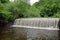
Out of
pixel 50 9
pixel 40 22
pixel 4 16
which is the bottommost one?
pixel 40 22

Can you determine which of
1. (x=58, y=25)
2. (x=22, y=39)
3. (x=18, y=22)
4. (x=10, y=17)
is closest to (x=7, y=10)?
(x=10, y=17)

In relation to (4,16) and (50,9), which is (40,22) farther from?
(50,9)

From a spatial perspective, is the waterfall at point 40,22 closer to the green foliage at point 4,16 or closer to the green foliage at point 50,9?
the green foliage at point 4,16

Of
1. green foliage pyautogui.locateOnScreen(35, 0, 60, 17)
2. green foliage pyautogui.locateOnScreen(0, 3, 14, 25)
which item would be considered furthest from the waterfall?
green foliage pyautogui.locateOnScreen(35, 0, 60, 17)

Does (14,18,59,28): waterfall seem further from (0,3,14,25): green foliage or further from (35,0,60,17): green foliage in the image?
(35,0,60,17): green foliage

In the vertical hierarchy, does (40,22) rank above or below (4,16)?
below

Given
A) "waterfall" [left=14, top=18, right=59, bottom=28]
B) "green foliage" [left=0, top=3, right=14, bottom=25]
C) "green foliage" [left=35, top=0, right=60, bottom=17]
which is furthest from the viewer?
"green foliage" [left=35, top=0, right=60, bottom=17]

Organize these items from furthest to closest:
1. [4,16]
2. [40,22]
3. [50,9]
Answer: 1. [50,9]
2. [4,16]
3. [40,22]

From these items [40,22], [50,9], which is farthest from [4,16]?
[50,9]

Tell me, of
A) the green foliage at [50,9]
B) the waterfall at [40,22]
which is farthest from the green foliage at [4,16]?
the green foliage at [50,9]

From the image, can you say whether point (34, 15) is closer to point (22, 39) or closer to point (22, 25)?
point (22, 25)

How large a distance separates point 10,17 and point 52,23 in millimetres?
4993

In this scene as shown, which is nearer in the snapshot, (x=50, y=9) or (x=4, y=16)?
(x=4, y=16)

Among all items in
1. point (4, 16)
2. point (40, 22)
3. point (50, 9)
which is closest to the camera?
point (40, 22)
